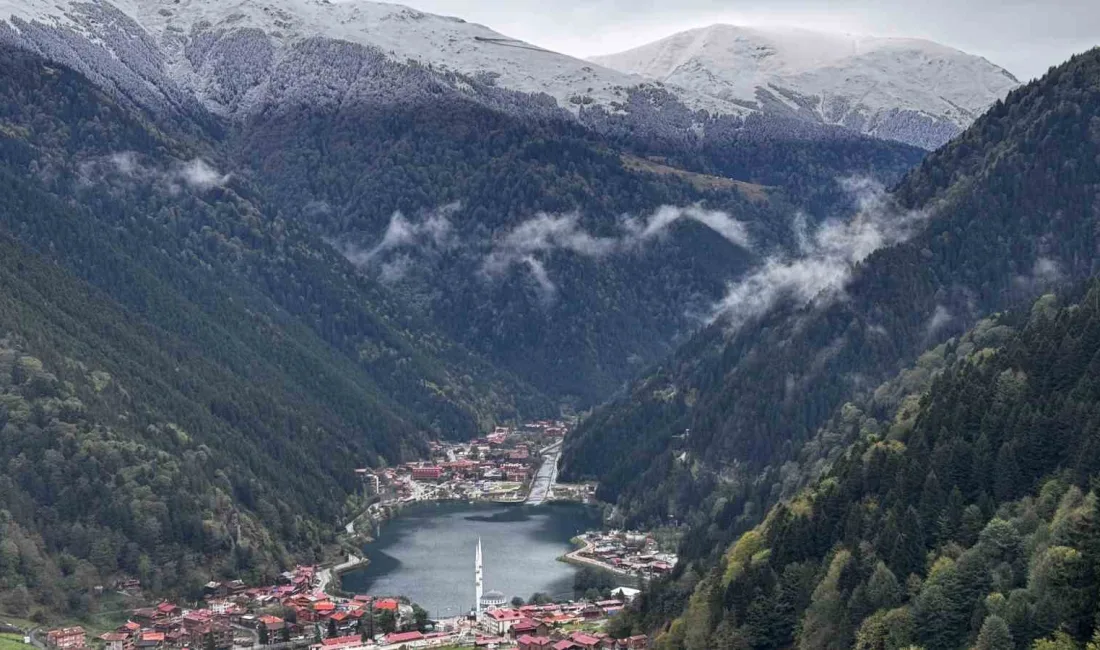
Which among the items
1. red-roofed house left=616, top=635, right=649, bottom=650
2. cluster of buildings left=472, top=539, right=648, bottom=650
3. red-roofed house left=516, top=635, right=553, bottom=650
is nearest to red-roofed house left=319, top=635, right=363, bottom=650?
cluster of buildings left=472, top=539, right=648, bottom=650

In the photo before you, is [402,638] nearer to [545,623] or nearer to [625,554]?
[545,623]

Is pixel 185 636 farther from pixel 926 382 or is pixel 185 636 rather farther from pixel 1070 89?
pixel 1070 89

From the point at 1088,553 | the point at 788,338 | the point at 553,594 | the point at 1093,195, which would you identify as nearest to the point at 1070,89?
the point at 1093,195

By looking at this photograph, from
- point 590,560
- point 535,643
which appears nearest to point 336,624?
point 535,643

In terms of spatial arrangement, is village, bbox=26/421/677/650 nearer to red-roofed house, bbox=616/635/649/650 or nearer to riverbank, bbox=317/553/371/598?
red-roofed house, bbox=616/635/649/650

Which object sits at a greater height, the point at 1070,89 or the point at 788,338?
the point at 1070,89

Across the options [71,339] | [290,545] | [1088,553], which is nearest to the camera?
[1088,553]

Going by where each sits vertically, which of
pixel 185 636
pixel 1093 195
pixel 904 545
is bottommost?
pixel 185 636
